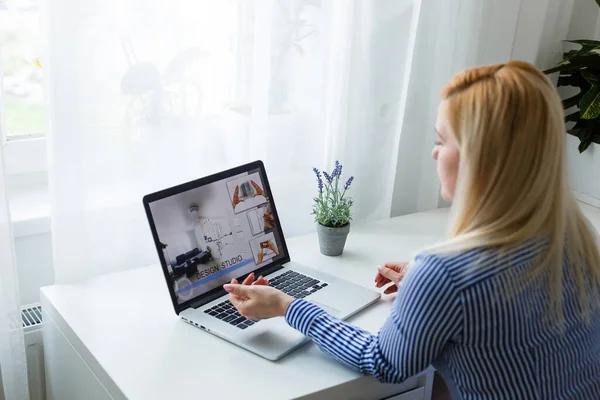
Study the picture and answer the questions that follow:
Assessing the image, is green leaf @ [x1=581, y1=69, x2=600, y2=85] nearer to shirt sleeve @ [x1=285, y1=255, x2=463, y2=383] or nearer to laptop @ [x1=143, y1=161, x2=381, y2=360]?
laptop @ [x1=143, y1=161, x2=381, y2=360]

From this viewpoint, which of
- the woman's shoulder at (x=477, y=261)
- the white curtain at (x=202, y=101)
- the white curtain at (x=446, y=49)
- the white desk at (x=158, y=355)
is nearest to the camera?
the woman's shoulder at (x=477, y=261)

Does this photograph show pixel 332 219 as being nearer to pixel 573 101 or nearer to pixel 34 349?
pixel 34 349

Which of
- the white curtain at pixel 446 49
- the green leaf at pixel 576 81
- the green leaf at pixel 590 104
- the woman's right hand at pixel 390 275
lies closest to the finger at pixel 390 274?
the woman's right hand at pixel 390 275

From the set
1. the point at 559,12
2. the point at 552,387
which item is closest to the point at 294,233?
the point at 552,387

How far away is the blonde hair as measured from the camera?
3.50 ft

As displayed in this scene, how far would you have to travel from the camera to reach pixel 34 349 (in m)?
1.59

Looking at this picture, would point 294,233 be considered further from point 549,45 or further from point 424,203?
point 549,45

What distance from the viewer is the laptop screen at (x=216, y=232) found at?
4.47 feet

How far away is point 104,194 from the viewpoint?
4.99 ft

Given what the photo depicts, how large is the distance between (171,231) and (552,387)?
0.69 m

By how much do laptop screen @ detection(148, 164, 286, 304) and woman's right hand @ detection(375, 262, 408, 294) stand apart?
0.69ft

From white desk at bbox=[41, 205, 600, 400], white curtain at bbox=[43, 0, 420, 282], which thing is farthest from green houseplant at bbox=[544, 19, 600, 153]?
white desk at bbox=[41, 205, 600, 400]

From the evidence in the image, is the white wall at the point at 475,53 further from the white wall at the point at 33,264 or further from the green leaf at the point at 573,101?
the white wall at the point at 33,264

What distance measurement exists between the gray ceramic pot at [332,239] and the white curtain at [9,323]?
25.1 inches
